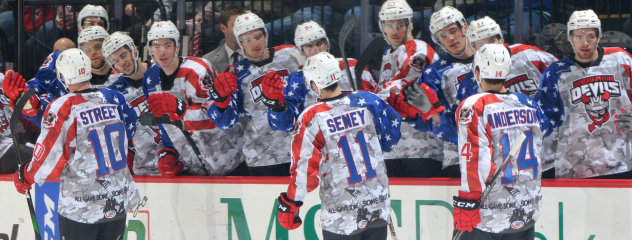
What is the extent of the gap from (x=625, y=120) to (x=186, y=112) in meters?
2.69

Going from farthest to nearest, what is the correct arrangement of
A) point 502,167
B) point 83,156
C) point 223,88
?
point 223,88, point 83,156, point 502,167

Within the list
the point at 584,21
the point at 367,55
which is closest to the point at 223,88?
the point at 367,55

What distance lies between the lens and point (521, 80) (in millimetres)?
3885

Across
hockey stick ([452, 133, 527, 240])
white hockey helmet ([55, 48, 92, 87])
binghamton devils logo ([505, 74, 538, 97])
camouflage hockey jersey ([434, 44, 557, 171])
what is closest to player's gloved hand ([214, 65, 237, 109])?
white hockey helmet ([55, 48, 92, 87])

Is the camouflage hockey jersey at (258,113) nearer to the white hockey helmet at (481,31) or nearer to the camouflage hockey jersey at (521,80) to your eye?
the camouflage hockey jersey at (521,80)

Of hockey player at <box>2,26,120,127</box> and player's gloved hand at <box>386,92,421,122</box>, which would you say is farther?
hockey player at <box>2,26,120,127</box>

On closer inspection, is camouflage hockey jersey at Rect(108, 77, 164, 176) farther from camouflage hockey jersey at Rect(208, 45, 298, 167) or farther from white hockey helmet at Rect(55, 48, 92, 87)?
white hockey helmet at Rect(55, 48, 92, 87)

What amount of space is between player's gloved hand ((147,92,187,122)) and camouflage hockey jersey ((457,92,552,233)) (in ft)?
5.89

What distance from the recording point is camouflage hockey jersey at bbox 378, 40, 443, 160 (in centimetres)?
395

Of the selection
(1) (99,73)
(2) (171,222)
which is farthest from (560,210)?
(1) (99,73)

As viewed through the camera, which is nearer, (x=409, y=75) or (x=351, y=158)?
(x=351, y=158)

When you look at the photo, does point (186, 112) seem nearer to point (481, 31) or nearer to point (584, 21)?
point (481, 31)

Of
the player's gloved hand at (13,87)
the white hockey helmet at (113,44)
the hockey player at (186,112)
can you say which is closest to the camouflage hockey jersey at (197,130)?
the hockey player at (186,112)

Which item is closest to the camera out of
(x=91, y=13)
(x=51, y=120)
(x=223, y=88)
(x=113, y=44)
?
(x=51, y=120)
